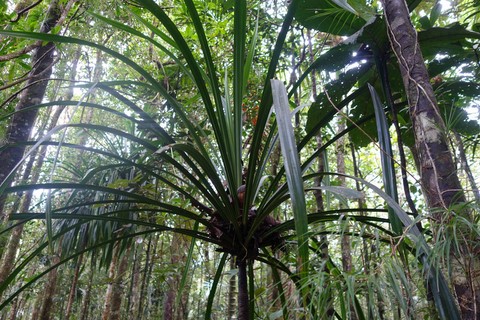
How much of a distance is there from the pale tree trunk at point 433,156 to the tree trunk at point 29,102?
1.42 m

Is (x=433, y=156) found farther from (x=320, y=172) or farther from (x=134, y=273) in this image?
(x=134, y=273)

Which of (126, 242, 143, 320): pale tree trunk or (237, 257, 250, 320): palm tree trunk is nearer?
(237, 257, 250, 320): palm tree trunk

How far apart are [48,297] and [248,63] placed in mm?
3340

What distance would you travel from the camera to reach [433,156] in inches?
33.0

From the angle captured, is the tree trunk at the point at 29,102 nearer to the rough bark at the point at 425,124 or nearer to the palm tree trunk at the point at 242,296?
the palm tree trunk at the point at 242,296

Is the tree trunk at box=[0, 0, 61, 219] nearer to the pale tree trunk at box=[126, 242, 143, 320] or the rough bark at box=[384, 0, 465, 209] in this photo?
the pale tree trunk at box=[126, 242, 143, 320]

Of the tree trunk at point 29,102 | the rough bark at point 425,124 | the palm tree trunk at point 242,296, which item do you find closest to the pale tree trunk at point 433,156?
the rough bark at point 425,124

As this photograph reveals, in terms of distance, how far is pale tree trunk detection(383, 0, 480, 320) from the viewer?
663 mm

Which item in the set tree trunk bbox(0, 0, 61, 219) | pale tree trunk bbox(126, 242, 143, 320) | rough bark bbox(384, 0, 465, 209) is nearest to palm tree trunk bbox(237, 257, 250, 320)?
rough bark bbox(384, 0, 465, 209)

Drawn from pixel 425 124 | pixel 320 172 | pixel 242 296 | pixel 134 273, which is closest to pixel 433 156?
pixel 425 124

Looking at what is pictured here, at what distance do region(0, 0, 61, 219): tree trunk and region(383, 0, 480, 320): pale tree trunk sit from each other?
1.42 metres

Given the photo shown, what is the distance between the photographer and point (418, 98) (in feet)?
2.96

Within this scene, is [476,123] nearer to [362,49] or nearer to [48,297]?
[362,49]

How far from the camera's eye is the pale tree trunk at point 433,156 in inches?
26.1
